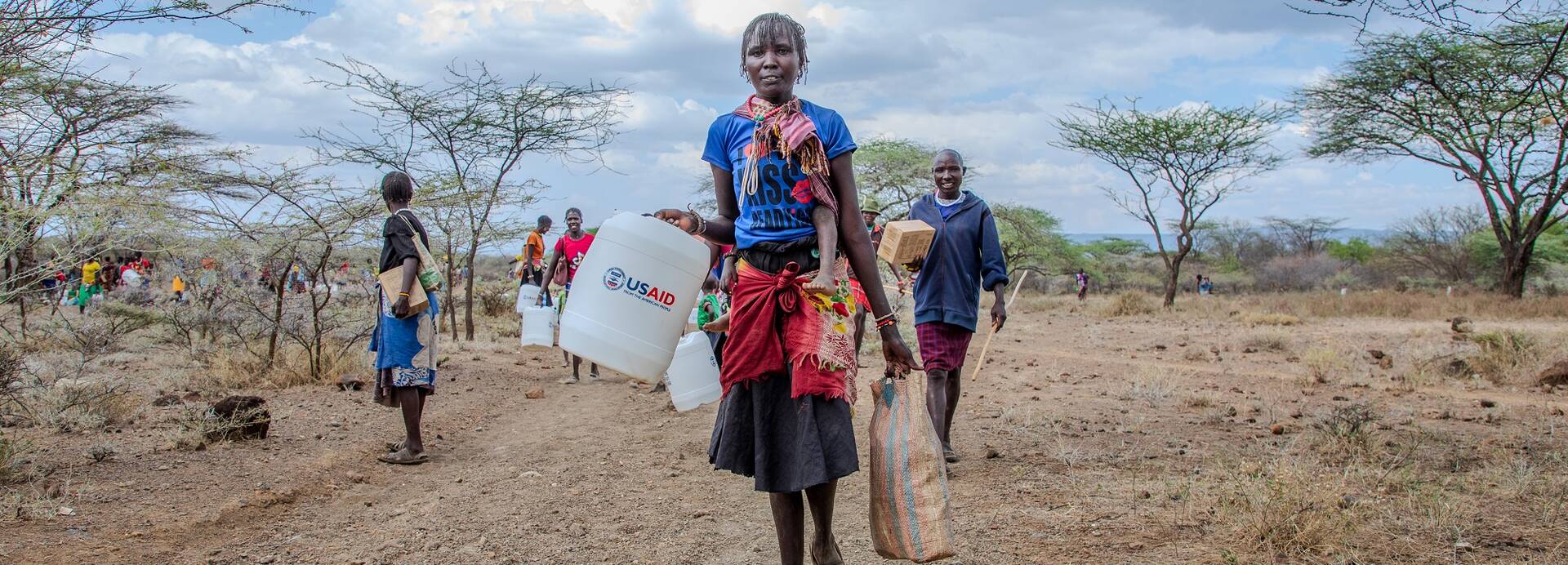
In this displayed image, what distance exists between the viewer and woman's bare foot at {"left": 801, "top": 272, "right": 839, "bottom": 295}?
102 inches

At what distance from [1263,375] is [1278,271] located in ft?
95.6

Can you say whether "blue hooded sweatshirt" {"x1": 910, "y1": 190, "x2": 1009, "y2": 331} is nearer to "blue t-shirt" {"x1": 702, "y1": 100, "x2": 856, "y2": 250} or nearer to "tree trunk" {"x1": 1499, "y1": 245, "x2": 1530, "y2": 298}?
"blue t-shirt" {"x1": 702, "y1": 100, "x2": 856, "y2": 250}

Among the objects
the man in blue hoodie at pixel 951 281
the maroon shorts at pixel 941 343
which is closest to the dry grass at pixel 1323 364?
the man in blue hoodie at pixel 951 281

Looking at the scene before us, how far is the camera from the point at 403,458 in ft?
16.8

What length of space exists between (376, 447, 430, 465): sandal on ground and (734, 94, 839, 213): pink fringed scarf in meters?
3.23

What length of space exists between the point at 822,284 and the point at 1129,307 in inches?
729

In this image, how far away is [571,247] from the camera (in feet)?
27.3

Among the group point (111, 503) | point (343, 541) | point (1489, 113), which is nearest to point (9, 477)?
point (111, 503)

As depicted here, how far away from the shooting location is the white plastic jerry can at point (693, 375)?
18.6 ft

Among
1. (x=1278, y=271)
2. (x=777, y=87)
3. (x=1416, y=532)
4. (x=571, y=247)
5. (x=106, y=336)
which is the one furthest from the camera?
(x=1278, y=271)

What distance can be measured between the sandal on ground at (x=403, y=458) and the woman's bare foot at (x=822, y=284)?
3.28m

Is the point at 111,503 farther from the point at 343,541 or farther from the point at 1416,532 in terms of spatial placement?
the point at 1416,532

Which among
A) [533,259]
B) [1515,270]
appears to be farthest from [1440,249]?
[533,259]

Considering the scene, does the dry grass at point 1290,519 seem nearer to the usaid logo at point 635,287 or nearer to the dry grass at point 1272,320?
the usaid logo at point 635,287
